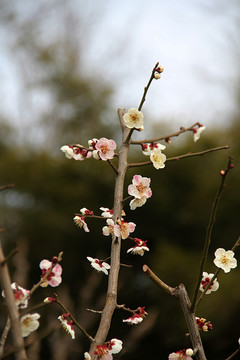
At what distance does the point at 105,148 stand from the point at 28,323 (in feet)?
1.36

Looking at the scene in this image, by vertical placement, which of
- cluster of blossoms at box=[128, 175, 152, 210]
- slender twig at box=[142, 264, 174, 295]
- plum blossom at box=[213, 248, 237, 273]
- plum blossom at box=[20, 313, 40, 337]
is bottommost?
plum blossom at box=[20, 313, 40, 337]

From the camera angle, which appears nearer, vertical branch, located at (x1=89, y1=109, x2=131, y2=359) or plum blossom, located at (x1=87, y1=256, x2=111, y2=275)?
vertical branch, located at (x1=89, y1=109, x2=131, y2=359)

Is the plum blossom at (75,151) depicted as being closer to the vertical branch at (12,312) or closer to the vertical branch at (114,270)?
the vertical branch at (114,270)

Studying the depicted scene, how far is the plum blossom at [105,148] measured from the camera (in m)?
1.08

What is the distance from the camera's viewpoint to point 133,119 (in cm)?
105

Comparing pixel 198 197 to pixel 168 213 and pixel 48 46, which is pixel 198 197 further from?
pixel 48 46

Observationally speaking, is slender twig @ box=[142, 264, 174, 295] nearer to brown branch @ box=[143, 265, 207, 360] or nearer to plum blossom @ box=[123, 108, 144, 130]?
brown branch @ box=[143, 265, 207, 360]

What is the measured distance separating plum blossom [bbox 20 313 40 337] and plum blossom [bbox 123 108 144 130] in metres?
0.44

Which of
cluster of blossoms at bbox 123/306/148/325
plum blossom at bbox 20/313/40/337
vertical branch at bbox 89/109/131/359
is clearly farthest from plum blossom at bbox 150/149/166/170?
plum blossom at bbox 20/313/40/337

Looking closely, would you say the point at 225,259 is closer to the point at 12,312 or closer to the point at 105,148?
the point at 105,148

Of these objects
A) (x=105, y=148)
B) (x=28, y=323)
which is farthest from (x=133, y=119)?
(x=28, y=323)

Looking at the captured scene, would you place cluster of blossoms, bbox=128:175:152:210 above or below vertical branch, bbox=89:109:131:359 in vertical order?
above

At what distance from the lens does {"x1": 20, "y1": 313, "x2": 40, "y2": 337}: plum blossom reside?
85 centimetres

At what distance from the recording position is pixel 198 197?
5.88 meters
